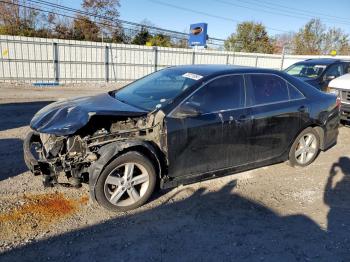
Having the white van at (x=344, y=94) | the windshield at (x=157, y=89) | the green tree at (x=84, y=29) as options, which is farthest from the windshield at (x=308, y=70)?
the green tree at (x=84, y=29)

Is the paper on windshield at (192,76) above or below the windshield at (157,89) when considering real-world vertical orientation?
above

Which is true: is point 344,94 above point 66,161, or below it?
above

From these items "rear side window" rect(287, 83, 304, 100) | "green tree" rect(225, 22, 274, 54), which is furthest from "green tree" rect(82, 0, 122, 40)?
"rear side window" rect(287, 83, 304, 100)

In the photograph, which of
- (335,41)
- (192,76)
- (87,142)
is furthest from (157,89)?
(335,41)

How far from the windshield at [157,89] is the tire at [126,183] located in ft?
2.48

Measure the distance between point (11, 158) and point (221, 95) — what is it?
3.55 meters

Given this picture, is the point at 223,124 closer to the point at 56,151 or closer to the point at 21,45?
the point at 56,151

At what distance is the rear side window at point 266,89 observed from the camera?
4.60 metres

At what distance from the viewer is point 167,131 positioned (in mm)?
3805

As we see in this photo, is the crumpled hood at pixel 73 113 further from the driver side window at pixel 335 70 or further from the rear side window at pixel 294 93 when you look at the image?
the driver side window at pixel 335 70

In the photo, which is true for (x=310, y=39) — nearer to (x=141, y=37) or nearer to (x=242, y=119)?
(x=141, y=37)

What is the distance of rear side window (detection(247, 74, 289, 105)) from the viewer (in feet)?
15.1

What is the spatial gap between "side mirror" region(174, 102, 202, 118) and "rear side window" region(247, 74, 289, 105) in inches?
40.8

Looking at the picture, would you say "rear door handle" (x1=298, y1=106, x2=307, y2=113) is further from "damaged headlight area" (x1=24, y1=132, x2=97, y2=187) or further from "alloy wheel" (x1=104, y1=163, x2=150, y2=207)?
"damaged headlight area" (x1=24, y1=132, x2=97, y2=187)
